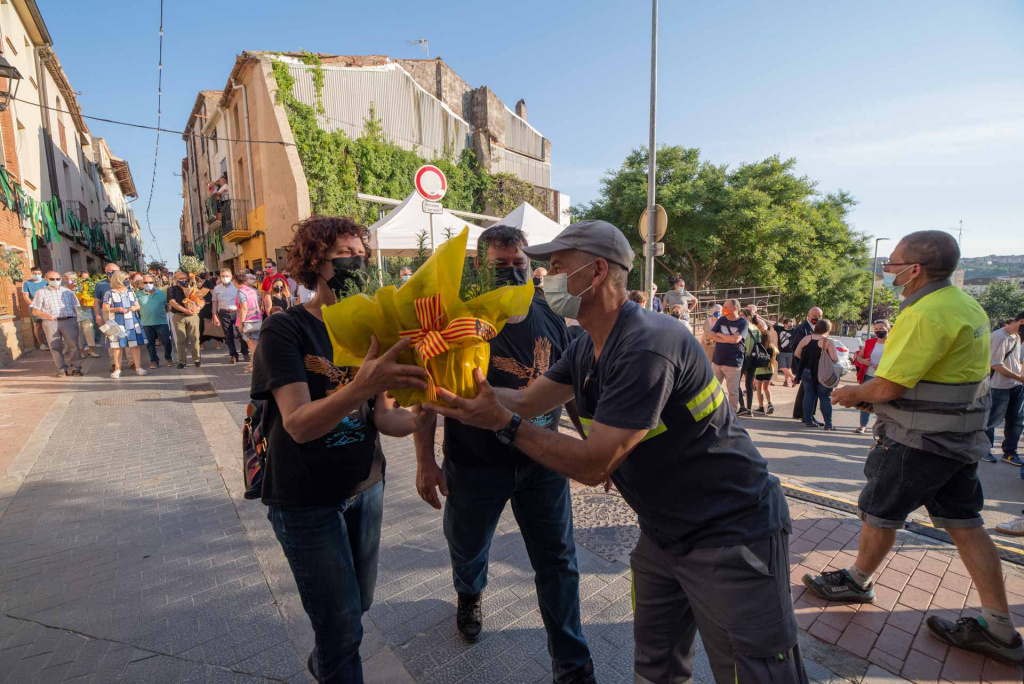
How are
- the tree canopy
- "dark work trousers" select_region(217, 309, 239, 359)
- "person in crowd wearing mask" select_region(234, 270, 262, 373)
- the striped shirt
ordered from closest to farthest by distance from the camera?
the striped shirt → "person in crowd wearing mask" select_region(234, 270, 262, 373) → "dark work trousers" select_region(217, 309, 239, 359) → the tree canopy

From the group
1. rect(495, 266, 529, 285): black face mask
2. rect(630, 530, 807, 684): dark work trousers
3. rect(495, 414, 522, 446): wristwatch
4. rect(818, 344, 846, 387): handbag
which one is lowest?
rect(818, 344, 846, 387): handbag

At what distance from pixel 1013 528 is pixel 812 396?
12.4 feet

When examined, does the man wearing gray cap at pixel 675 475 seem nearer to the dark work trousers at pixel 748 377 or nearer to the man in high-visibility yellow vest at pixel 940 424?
Answer: the man in high-visibility yellow vest at pixel 940 424

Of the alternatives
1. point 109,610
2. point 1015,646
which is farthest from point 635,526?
point 109,610

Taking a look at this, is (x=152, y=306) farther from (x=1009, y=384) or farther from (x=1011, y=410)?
(x=1011, y=410)

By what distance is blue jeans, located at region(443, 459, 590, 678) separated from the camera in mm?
2219

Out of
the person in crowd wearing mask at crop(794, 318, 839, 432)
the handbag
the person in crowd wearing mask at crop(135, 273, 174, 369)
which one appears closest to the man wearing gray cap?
the handbag

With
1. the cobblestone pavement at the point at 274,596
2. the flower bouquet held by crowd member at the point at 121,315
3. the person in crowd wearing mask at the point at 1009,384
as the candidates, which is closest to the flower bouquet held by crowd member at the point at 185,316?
the flower bouquet held by crowd member at the point at 121,315

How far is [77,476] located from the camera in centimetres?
475

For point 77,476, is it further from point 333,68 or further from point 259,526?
point 333,68

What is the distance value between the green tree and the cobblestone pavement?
223 feet

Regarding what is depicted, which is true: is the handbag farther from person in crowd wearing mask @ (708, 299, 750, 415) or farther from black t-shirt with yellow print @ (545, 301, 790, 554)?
black t-shirt with yellow print @ (545, 301, 790, 554)

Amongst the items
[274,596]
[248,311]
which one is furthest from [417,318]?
[248,311]

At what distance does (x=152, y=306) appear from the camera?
10.2 m
